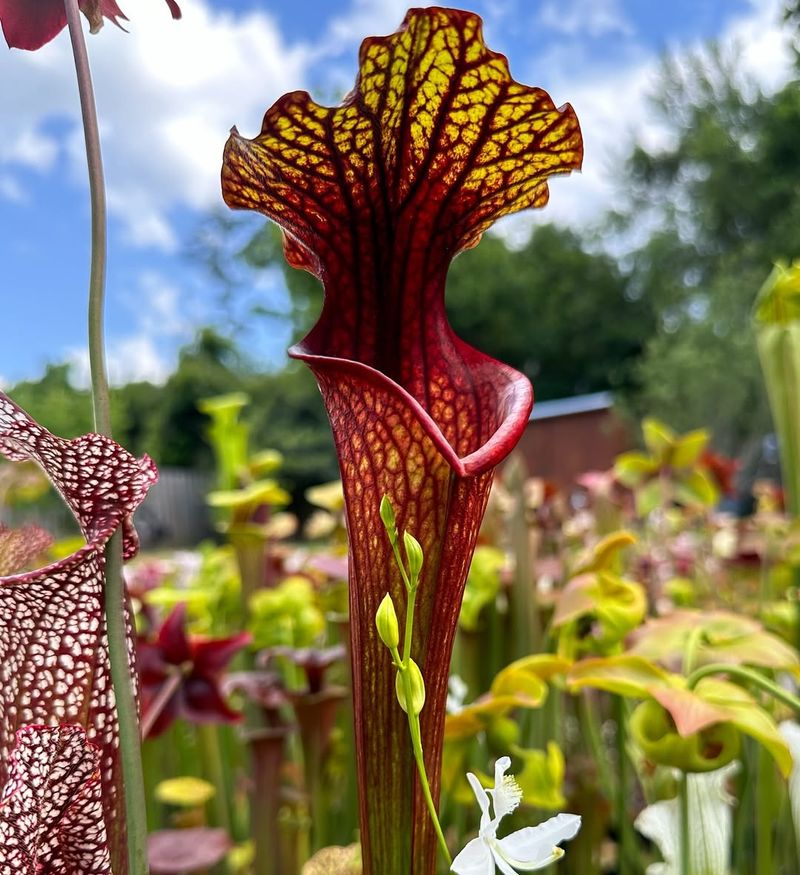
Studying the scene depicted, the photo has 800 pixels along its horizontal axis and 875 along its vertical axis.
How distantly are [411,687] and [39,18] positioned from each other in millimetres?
306

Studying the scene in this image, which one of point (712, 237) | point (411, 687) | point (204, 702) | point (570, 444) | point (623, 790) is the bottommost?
point (623, 790)

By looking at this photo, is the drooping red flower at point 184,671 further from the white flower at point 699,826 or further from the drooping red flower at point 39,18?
the drooping red flower at point 39,18

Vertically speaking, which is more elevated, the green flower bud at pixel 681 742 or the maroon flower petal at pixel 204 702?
the green flower bud at pixel 681 742

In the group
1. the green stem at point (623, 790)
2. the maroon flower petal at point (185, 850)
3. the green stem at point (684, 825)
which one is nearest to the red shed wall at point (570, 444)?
the green stem at point (623, 790)

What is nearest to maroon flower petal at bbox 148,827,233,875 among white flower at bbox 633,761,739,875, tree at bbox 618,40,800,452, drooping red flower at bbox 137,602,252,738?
drooping red flower at bbox 137,602,252,738

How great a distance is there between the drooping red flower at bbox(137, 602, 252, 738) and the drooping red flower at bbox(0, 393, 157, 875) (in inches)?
18.2

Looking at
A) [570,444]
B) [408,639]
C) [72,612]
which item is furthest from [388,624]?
[570,444]

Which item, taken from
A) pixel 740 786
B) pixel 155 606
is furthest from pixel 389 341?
pixel 155 606

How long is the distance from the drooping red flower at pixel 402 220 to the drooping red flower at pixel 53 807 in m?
0.10

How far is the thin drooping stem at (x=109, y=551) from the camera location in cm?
29

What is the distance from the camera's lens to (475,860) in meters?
0.28

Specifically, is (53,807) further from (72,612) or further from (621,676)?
(621,676)

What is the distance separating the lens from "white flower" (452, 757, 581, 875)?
0.28 meters

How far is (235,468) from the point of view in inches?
54.1
